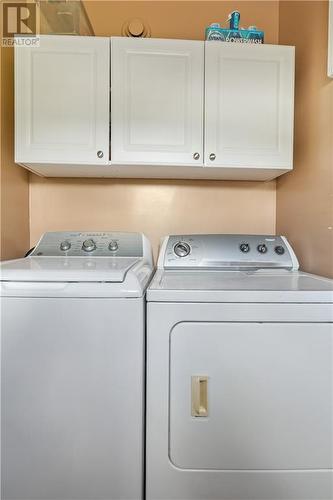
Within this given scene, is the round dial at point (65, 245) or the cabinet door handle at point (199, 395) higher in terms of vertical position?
the round dial at point (65, 245)

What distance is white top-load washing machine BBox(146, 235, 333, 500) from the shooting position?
101 centimetres

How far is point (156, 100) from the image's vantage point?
5.10 feet

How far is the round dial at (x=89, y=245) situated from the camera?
1646mm

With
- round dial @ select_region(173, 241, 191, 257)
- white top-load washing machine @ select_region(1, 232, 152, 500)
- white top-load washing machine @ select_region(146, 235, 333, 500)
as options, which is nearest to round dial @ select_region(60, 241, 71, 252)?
round dial @ select_region(173, 241, 191, 257)

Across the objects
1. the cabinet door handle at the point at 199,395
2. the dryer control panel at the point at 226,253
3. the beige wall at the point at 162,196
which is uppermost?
the beige wall at the point at 162,196

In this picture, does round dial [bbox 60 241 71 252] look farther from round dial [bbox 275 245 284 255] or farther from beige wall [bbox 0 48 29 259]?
round dial [bbox 275 245 284 255]

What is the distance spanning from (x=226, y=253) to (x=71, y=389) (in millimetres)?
994

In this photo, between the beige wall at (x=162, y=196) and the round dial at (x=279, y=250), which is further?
the beige wall at (x=162, y=196)

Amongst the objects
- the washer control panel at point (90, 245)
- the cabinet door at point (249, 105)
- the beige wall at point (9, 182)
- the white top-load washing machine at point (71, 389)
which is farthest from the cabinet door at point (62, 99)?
the white top-load washing machine at point (71, 389)

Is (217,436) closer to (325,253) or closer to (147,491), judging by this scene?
(147,491)

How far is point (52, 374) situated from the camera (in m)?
0.97

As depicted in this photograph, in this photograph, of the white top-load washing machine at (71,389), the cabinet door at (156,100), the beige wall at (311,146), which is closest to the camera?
the white top-load washing machine at (71,389)

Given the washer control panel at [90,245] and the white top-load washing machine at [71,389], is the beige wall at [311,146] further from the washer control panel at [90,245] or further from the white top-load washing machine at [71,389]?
the white top-load washing machine at [71,389]

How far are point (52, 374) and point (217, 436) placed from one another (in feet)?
1.83
